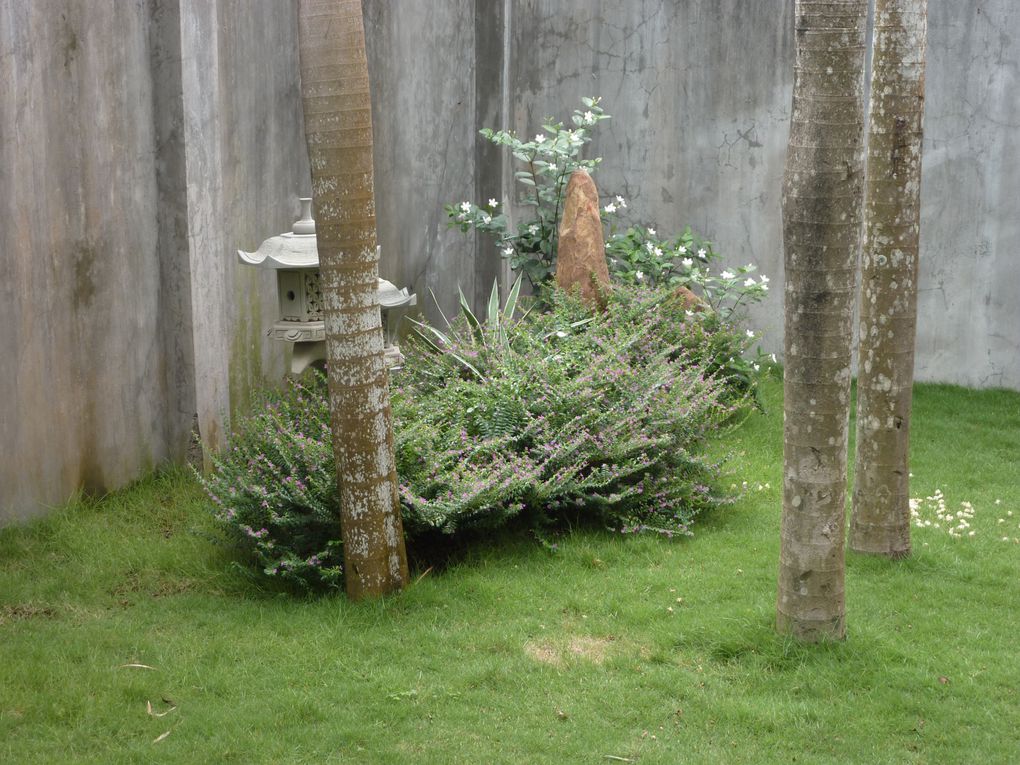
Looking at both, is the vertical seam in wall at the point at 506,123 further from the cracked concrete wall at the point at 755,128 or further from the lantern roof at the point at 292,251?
the lantern roof at the point at 292,251

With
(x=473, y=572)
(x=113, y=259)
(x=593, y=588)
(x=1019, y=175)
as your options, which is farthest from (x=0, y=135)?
(x=1019, y=175)

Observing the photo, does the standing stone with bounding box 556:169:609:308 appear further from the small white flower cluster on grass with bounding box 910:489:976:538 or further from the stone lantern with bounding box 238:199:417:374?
the small white flower cluster on grass with bounding box 910:489:976:538

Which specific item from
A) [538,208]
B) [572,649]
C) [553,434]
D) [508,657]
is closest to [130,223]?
[553,434]

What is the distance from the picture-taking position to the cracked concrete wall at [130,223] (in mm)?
5406

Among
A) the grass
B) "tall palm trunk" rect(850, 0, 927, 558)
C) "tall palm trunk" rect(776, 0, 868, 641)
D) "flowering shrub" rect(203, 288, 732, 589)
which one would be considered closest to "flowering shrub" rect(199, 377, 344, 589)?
"flowering shrub" rect(203, 288, 732, 589)

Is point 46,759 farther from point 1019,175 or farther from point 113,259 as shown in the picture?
point 1019,175

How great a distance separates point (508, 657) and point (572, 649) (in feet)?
0.82

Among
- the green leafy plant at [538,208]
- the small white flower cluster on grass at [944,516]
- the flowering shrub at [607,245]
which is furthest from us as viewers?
the green leafy plant at [538,208]

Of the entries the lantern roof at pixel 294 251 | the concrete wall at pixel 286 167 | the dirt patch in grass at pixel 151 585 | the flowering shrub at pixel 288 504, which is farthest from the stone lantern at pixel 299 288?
the dirt patch in grass at pixel 151 585

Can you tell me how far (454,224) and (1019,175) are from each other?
4.04 metres

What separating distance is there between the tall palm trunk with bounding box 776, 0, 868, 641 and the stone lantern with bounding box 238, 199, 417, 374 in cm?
229

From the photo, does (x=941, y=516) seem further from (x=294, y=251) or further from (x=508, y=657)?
(x=294, y=251)

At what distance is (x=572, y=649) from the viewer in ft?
14.4

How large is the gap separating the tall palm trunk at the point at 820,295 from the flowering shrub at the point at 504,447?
1.34 meters
